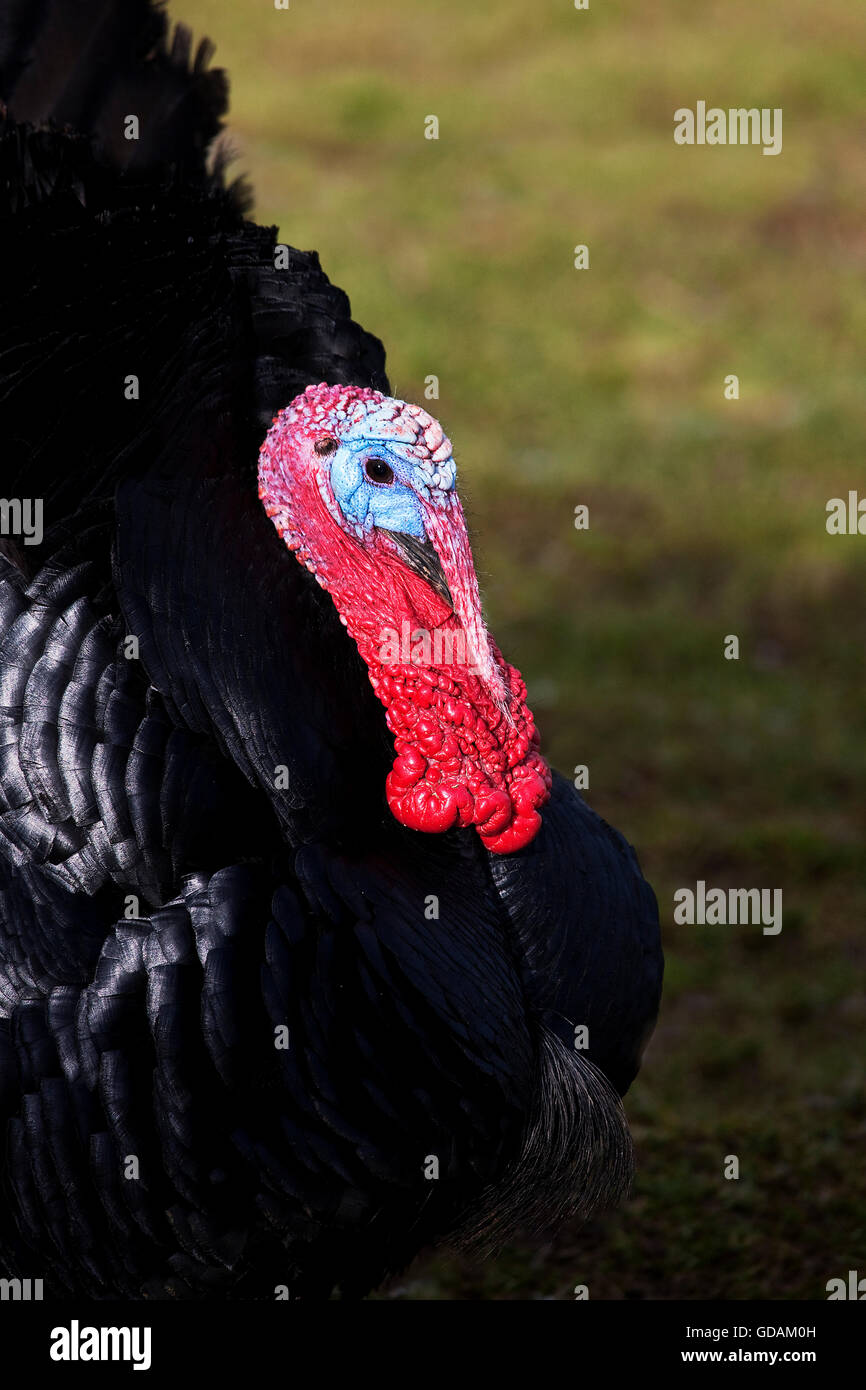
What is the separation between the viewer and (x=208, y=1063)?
288 centimetres

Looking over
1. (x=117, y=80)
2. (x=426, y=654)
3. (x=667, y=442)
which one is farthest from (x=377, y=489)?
(x=667, y=442)

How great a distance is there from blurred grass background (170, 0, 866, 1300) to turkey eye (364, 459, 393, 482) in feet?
1.19

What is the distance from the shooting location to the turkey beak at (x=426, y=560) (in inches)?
119

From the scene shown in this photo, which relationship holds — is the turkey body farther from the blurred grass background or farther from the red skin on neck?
the blurred grass background

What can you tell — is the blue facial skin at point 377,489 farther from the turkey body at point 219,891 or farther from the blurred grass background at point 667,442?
the blurred grass background at point 667,442

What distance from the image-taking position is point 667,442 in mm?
8812

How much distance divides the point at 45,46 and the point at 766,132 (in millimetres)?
8266

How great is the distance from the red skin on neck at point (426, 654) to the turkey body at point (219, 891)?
2.5 inches

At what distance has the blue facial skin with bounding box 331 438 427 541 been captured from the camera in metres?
3.03

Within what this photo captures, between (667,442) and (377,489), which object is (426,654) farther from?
(667,442)

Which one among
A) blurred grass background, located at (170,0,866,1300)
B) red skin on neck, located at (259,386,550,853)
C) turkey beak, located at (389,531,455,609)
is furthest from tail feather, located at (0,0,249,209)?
turkey beak, located at (389,531,455,609)

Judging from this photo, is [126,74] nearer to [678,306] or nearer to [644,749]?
[644,749]

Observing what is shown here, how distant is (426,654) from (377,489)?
1.01ft
